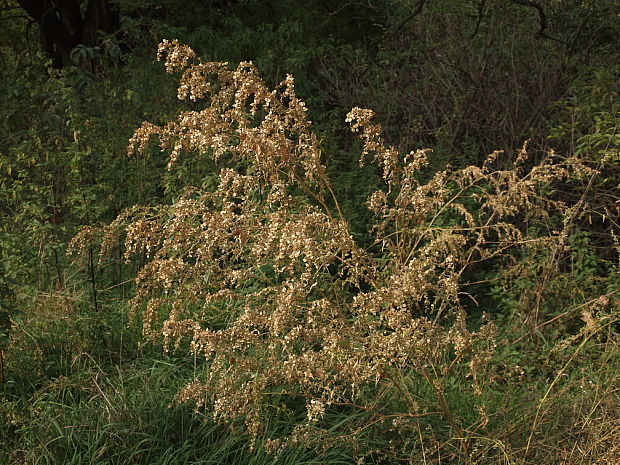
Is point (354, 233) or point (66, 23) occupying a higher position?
point (66, 23)

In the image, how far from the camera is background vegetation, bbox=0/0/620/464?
12.7ft

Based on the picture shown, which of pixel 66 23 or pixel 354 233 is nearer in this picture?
pixel 354 233

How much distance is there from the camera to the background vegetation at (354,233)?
3.87 metres

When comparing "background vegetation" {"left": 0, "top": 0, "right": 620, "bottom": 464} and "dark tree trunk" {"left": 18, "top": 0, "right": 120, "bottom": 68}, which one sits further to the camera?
"dark tree trunk" {"left": 18, "top": 0, "right": 120, "bottom": 68}

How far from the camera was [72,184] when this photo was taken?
5.70 metres

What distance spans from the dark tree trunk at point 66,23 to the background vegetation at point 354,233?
0.03m

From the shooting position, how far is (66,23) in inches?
424

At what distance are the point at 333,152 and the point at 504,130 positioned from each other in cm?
149

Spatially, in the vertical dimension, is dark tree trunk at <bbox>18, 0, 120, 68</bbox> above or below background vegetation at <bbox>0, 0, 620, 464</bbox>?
above

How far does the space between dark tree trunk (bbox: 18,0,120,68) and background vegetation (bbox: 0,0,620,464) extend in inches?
1.0

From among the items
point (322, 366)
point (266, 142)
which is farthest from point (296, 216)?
point (322, 366)

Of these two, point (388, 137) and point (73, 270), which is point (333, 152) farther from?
point (73, 270)

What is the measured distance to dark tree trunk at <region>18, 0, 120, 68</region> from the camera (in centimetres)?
1066

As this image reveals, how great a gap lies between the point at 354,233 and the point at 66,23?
21.9ft
